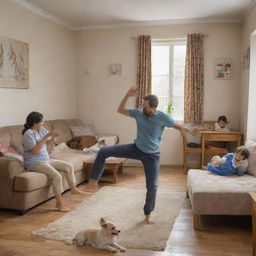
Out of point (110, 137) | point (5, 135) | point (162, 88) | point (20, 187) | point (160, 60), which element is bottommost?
point (20, 187)

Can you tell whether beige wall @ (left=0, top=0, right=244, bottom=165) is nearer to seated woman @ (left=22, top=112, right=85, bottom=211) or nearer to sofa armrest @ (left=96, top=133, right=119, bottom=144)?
sofa armrest @ (left=96, top=133, right=119, bottom=144)

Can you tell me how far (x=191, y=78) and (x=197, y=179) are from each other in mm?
3024

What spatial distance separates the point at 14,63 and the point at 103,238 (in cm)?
316

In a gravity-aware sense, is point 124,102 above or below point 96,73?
below

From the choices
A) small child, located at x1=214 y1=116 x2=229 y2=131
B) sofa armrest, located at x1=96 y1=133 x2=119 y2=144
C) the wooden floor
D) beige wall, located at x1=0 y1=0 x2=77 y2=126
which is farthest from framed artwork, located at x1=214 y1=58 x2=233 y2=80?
the wooden floor

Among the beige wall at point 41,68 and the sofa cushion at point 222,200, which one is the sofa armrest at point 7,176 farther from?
the sofa cushion at point 222,200

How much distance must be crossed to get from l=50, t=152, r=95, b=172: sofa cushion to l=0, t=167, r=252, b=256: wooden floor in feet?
2.43

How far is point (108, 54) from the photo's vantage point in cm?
685

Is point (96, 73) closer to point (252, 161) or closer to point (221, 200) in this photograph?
point (252, 161)

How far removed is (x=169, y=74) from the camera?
21.8 feet

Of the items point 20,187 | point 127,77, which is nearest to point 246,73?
point 127,77

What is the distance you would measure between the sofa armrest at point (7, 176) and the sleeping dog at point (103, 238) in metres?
1.18

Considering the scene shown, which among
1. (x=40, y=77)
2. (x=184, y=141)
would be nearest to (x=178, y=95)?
(x=184, y=141)

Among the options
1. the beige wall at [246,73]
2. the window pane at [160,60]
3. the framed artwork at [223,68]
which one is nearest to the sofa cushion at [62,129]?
the window pane at [160,60]
